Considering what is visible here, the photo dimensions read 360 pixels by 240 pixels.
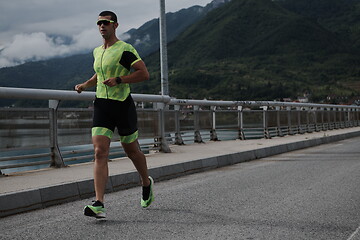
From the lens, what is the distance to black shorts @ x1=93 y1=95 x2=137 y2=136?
4.95 metres

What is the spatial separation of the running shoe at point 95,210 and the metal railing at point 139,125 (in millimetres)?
3315

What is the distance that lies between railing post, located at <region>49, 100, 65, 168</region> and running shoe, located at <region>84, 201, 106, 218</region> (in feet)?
13.0

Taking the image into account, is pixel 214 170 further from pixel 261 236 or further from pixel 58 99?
pixel 261 236

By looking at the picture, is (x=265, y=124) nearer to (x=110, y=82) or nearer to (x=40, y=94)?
(x=40, y=94)

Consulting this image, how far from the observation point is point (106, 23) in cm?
500

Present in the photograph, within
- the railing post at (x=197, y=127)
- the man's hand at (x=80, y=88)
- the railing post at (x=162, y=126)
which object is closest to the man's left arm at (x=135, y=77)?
the man's hand at (x=80, y=88)

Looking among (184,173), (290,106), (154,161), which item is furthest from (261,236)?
(290,106)

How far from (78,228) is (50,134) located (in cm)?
417

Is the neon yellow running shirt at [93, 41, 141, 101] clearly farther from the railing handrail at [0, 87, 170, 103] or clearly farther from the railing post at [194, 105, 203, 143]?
the railing post at [194, 105, 203, 143]

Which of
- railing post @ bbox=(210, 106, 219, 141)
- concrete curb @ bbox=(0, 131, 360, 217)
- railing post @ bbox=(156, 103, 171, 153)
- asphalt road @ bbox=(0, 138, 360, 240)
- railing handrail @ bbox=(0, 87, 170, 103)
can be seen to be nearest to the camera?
asphalt road @ bbox=(0, 138, 360, 240)

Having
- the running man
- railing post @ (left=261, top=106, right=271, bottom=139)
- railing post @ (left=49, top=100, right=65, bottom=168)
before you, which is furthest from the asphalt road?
railing post @ (left=261, top=106, right=271, bottom=139)

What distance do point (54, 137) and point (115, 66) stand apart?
3.87 m

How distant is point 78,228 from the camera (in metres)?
4.52

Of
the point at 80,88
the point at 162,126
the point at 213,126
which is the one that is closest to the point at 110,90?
the point at 80,88
